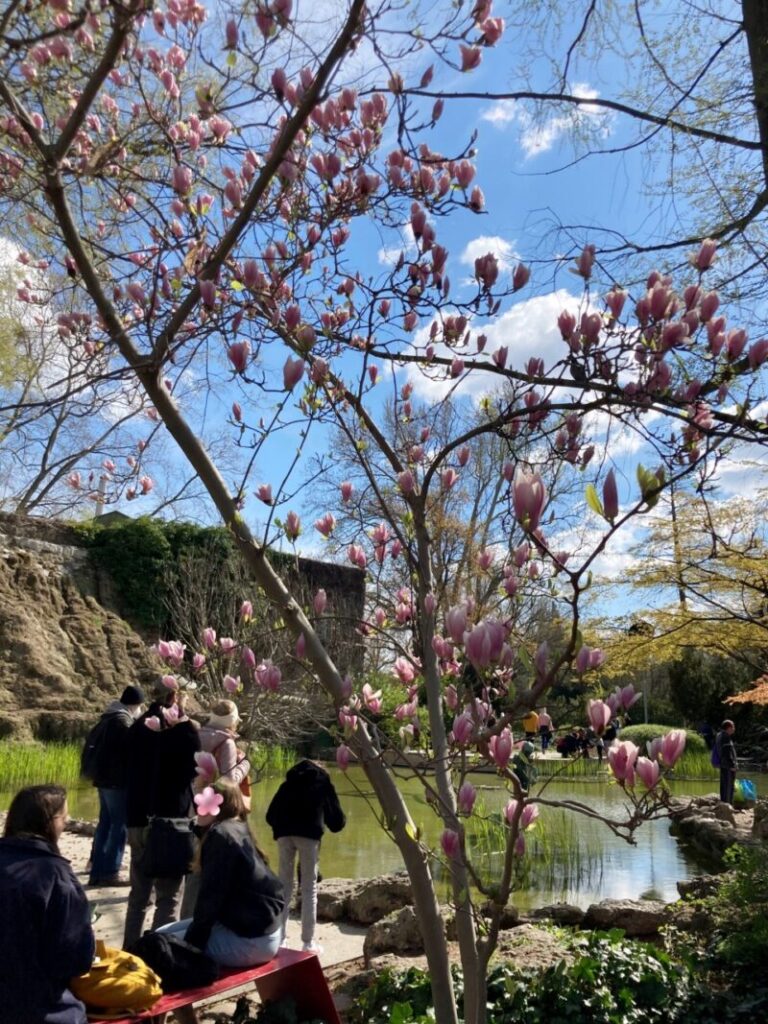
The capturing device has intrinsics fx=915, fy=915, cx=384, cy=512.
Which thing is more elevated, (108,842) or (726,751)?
(726,751)

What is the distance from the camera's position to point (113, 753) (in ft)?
20.0

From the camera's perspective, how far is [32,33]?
2.86 meters

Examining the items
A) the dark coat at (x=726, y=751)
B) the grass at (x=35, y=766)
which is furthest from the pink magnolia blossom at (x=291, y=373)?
the dark coat at (x=726, y=751)

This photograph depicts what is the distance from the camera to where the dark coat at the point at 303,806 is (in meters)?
5.12

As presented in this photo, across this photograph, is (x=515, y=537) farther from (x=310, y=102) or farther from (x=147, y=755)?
(x=147, y=755)

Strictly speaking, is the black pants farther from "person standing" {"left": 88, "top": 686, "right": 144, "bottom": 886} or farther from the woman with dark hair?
the woman with dark hair

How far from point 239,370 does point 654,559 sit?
8.34m

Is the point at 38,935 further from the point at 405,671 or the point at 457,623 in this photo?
the point at 457,623

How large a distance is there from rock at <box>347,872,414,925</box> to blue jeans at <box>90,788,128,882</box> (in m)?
1.70

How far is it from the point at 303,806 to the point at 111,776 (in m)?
1.64

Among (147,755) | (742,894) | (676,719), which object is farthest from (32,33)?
(676,719)

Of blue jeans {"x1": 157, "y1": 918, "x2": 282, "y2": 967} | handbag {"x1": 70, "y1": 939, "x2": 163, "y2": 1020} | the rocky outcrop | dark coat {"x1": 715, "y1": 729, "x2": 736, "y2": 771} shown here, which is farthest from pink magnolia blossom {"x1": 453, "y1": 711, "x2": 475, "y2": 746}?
dark coat {"x1": 715, "y1": 729, "x2": 736, "y2": 771}

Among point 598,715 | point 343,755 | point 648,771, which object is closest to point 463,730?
point 598,715

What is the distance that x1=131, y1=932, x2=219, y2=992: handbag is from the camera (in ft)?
11.1
